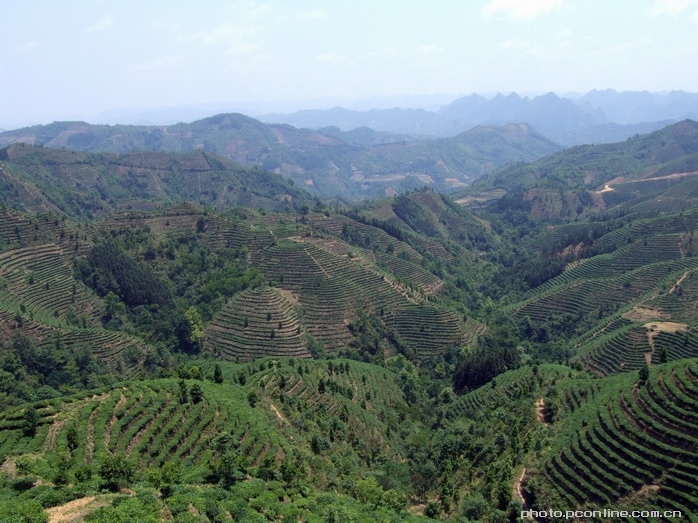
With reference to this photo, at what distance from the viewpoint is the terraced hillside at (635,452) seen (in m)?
32.6

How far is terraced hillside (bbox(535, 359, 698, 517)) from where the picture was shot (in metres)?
32.6

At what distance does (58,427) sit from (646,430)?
143ft

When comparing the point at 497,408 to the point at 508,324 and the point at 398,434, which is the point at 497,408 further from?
the point at 508,324

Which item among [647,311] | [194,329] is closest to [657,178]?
[647,311]

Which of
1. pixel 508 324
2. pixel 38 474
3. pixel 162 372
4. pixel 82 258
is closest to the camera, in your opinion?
pixel 38 474

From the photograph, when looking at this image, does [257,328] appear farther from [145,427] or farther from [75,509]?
[75,509]

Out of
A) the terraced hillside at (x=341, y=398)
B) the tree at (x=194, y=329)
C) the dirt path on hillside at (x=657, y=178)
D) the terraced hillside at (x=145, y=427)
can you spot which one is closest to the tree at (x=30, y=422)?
the terraced hillside at (x=145, y=427)

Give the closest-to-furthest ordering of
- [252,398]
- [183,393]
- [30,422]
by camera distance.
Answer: [30,422] → [183,393] → [252,398]

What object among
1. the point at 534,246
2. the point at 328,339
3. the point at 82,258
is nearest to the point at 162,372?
the point at 328,339

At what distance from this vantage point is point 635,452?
35.2 metres

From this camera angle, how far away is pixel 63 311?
236ft

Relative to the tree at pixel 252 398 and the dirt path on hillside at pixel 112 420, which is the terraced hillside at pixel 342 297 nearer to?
the tree at pixel 252 398

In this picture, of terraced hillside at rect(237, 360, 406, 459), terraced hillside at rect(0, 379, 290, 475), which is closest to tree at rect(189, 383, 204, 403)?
terraced hillside at rect(0, 379, 290, 475)

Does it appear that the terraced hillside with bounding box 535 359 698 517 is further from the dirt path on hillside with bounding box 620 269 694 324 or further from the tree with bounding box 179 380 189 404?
the dirt path on hillside with bounding box 620 269 694 324
